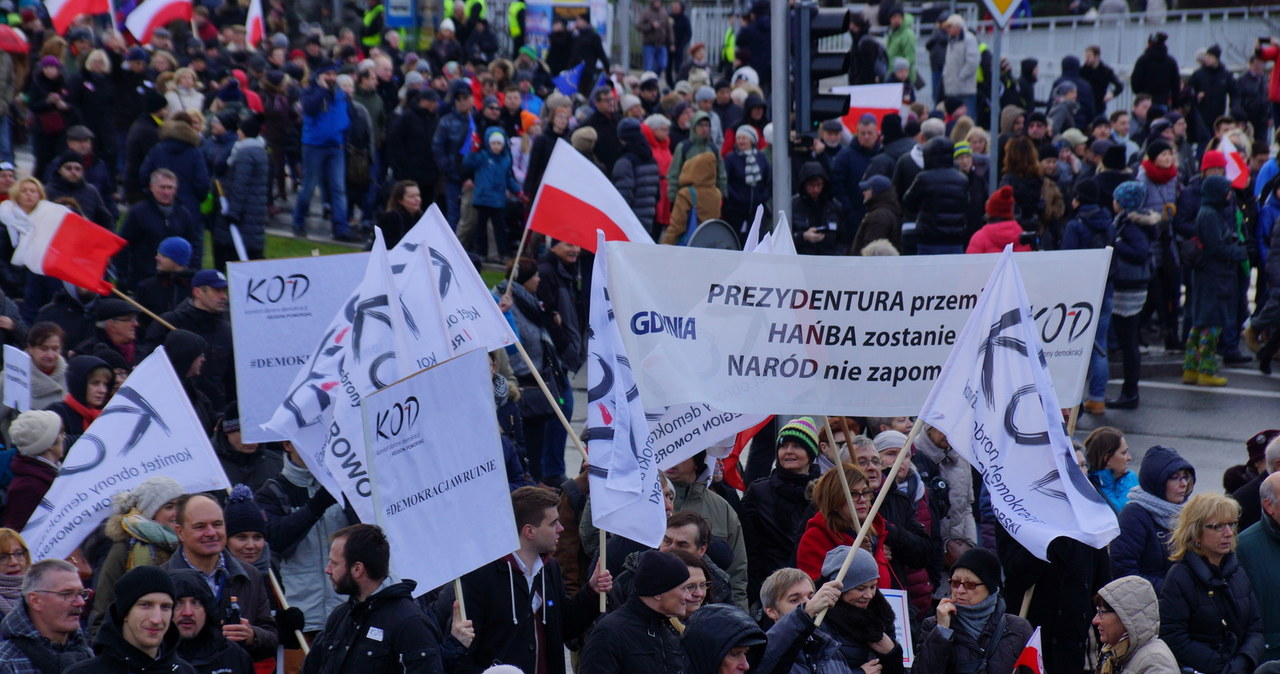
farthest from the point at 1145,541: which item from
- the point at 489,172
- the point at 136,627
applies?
the point at 489,172

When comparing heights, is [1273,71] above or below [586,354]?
above

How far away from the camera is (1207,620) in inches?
298

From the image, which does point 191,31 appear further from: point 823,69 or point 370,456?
point 370,456

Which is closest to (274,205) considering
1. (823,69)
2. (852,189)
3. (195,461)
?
(852,189)

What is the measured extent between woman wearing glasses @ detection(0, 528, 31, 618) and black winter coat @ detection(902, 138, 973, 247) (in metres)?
9.29

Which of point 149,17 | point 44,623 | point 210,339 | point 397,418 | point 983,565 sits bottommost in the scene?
point 983,565

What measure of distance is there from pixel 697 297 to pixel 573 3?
20.0m

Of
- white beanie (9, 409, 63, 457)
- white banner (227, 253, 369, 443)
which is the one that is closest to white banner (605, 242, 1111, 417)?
white banner (227, 253, 369, 443)

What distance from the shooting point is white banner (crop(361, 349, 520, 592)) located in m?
6.57

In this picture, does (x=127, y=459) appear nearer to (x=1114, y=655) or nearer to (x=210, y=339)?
(x=210, y=339)

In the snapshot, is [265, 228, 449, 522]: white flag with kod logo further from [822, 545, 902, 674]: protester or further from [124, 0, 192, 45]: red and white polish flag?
[124, 0, 192, 45]: red and white polish flag

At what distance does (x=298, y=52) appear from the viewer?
21.5 m

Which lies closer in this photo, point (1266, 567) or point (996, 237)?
point (1266, 567)

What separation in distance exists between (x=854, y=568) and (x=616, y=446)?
1.17m
